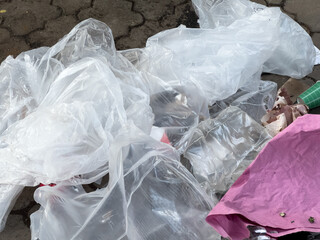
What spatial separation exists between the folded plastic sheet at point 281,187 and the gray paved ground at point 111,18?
0.64 m

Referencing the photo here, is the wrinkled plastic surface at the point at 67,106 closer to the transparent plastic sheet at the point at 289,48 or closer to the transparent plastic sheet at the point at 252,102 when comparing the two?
the transparent plastic sheet at the point at 252,102

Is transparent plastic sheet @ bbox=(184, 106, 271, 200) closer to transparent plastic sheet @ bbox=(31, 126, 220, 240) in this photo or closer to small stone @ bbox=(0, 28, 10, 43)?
transparent plastic sheet @ bbox=(31, 126, 220, 240)

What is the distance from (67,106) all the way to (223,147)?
0.62 metres

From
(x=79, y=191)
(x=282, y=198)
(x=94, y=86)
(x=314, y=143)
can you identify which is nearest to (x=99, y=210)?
(x=79, y=191)

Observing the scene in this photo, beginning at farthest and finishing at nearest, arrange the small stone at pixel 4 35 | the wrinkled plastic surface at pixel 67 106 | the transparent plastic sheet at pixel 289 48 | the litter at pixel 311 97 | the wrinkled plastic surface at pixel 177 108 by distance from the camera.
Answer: the small stone at pixel 4 35 → the transparent plastic sheet at pixel 289 48 → the litter at pixel 311 97 → the wrinkled plastic surface at pixel 177 108 → the wrinkled plastic surface at pixel 67 106

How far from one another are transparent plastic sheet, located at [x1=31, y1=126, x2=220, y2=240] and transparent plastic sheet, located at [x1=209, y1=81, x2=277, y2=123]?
504 millimetres

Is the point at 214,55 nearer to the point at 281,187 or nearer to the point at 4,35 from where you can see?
the point at 281,187

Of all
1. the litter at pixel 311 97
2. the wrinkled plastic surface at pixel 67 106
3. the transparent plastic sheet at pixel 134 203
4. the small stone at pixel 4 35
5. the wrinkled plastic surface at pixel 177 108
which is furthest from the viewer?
the small stone at pixel 4 35

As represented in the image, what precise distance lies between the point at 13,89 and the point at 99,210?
26.0 inches

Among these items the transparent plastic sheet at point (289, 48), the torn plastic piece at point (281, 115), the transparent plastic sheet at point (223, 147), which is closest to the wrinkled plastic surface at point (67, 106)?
the transparent plastic sheet at point (223, 147)

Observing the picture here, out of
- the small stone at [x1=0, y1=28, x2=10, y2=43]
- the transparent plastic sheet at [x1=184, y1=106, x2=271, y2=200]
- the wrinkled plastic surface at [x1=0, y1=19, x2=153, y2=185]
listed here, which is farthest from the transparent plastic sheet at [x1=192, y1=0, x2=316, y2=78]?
the small stone at [x1=0, y1=28, x2=10, y2=43]

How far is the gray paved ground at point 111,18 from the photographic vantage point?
1.86 meters

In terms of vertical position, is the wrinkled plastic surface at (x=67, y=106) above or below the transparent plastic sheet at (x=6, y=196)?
above

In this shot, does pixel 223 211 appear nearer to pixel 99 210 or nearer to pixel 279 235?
pixel 279 235
